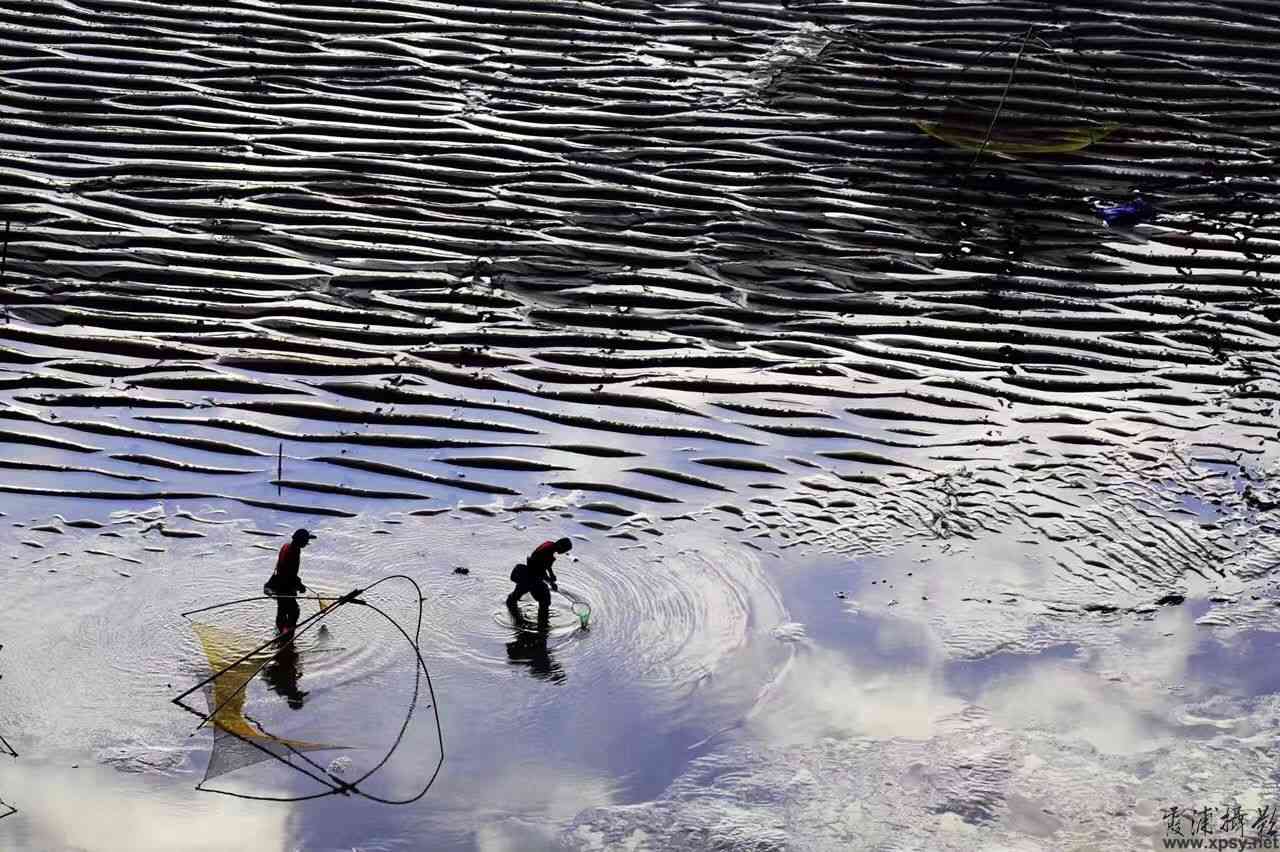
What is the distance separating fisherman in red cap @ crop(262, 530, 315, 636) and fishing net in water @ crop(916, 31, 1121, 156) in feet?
28.9

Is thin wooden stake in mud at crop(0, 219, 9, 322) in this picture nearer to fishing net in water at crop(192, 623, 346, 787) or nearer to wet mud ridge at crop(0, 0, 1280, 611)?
wet mud ridge at crop(0, 0, 1280, 611)

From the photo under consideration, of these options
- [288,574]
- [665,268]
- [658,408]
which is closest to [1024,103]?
[665,268]

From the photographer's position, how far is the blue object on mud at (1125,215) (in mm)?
16047

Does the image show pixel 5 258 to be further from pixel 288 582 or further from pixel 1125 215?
pixel 1125 215

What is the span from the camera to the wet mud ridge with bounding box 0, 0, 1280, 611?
42.1ft

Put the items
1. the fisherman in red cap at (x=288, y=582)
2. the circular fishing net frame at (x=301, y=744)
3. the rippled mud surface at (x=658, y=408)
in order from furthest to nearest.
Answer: the fisherman in red cap at (x=288, y=582) < the rippled mud surface at (x=658, y=408) < the circular fishing net frame at (x=301, y=744)

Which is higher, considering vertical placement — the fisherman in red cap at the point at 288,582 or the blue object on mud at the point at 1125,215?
the blue object on mud at the point at 1125,215

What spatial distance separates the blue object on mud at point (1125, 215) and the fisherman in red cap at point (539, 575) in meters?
7.68

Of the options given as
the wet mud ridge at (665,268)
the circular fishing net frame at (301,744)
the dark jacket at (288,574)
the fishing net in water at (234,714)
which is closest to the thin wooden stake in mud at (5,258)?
the wet mud ridge at (665,268)

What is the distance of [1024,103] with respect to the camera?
56.5 ft

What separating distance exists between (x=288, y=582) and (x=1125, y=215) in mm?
9409

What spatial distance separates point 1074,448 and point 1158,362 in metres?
1.70

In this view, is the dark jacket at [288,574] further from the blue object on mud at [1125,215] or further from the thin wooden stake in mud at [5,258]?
the blue object on mud at [1125,215]

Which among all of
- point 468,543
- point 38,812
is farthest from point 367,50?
point 38,812
